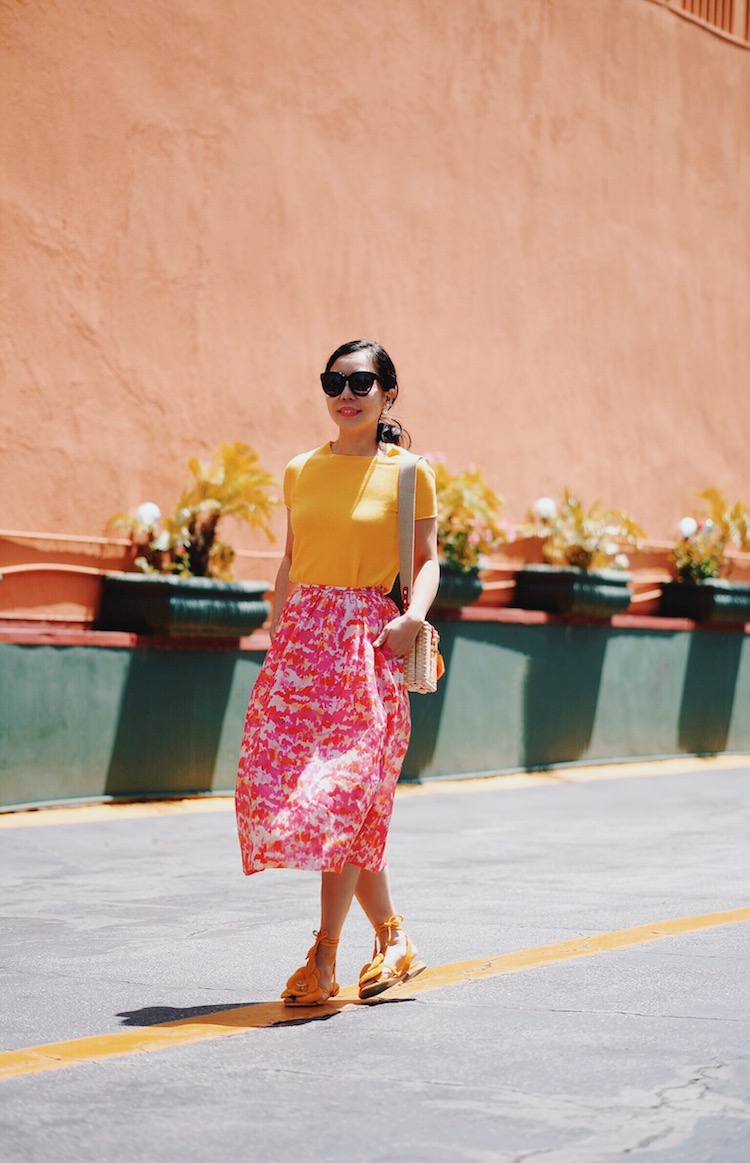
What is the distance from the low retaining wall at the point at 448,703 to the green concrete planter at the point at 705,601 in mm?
182

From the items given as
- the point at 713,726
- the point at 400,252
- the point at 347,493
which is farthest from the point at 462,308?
the point at 347,493

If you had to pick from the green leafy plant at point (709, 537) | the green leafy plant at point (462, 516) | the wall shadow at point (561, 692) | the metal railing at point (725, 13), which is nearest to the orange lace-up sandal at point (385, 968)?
the green leafy plant at point (462, 516)

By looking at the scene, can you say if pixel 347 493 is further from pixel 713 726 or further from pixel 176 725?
pixel 713 726

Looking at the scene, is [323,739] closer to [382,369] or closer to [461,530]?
[382,369]

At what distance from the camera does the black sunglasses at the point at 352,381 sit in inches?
216

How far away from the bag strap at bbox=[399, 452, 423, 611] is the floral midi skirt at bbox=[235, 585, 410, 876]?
0.11 metres

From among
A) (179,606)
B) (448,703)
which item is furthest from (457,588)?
(179,606)

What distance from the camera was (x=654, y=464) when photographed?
1605 centimetres

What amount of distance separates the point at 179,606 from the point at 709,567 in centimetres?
655

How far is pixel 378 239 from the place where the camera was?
1319 centimetres

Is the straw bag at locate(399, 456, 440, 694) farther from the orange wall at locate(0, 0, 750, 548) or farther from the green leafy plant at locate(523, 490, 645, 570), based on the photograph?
the green leafy plant at locate(523, 490, 645, 570)

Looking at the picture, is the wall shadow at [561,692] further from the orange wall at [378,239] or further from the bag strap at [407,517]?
the bag strap at [407,517]

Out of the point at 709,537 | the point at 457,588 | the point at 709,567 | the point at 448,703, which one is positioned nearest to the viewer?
the point at 457,588

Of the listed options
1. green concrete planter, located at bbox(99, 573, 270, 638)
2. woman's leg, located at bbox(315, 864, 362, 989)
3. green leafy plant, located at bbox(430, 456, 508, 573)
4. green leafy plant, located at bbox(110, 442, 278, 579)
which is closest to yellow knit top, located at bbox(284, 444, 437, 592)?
woman's leg, located at bbox(315, 864, 362, 989)
